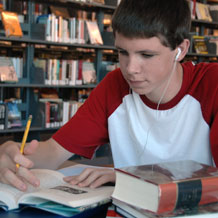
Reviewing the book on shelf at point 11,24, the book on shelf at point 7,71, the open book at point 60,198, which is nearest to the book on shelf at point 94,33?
the book on shelf at point 11,24

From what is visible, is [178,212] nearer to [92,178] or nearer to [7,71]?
[92,178]

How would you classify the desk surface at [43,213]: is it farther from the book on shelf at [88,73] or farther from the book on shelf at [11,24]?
the book on shelf at [88,73]

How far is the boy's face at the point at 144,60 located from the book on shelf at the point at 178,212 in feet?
1.53

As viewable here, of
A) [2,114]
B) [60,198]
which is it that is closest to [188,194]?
[60,198]

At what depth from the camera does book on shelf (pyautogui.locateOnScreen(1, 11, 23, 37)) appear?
3383 millimetres

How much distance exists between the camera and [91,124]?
1.40 metres

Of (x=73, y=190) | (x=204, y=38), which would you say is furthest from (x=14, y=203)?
(x=204, y=38)

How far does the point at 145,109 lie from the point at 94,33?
9.39ft

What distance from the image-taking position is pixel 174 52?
1201mm

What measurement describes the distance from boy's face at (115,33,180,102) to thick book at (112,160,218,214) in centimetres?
39

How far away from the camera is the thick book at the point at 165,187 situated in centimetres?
69

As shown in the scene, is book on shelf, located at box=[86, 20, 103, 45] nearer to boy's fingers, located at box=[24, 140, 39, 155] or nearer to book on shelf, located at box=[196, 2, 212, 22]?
book on shelf, located at box=[196, 2, 212, 22]

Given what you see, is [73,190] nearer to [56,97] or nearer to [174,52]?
[174,52]

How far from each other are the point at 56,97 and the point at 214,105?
301cm
